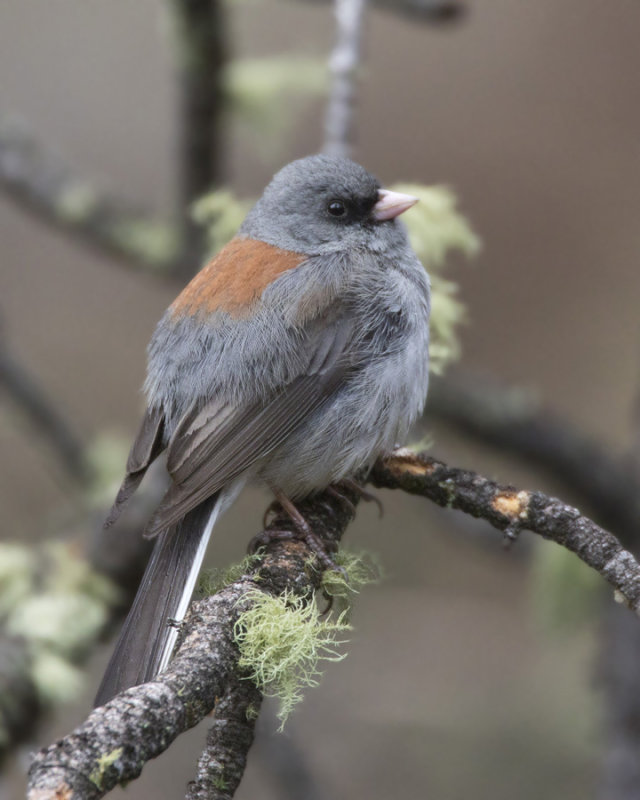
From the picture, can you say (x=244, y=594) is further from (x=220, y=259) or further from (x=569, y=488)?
(x=569, y=488)

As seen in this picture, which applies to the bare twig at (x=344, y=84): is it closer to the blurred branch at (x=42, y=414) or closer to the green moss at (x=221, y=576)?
the green moss at (x=221, y=576)

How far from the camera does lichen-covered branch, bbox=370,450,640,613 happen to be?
1.73 meters

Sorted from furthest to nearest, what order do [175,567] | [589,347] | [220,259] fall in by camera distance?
[589,347] < [220,259] < [175,567]

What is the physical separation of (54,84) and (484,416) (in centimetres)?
419

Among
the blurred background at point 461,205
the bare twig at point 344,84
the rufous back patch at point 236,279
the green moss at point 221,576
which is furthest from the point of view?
the blurred background at point 461,205

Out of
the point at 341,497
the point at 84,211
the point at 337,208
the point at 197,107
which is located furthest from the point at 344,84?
the point at 341,497

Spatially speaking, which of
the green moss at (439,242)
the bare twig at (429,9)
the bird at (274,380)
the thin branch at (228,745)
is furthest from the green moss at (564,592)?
the thin branch at (228,745)

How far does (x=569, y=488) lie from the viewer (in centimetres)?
381

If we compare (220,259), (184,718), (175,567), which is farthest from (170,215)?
(184,718)

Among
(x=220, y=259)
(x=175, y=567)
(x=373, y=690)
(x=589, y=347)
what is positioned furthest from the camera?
(x=589, y=347)

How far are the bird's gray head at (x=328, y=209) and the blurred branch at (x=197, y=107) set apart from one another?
0.83 meters

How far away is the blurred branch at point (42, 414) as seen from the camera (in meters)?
3.87

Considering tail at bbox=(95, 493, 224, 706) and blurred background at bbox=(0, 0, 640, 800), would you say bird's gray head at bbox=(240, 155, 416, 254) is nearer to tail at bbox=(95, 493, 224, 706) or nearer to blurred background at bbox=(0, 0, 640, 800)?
tail at bbox=(95, 493, 224, 706)

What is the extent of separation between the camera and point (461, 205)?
606 cm
